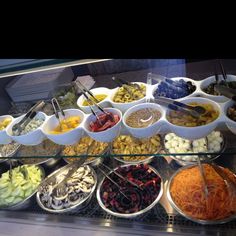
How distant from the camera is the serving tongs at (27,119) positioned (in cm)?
134

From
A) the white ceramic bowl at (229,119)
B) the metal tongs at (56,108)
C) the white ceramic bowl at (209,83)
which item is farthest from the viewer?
the metal tongs at (56,108)

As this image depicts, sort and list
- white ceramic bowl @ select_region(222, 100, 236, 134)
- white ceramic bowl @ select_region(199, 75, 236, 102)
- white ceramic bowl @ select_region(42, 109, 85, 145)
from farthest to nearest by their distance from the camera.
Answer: white ceramic bowl @ select_region(42, 109, 85, 145) → white ceramic bowl @ select_region(199, 75, 236, 102) → white ceramic bowl @ select_region(222, 100, 236, 134)

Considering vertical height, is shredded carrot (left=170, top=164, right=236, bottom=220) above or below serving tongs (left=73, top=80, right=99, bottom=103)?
below

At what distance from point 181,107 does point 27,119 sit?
74 centimetres

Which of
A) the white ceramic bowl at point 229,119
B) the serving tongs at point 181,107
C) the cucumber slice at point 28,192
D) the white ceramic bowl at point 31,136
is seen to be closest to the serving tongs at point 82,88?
the white ceramic bowl at point 31,136

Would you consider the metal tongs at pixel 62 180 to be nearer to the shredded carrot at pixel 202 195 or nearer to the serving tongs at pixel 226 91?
the shredded carrot at pixel 202 195

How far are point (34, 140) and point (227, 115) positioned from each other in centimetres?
85

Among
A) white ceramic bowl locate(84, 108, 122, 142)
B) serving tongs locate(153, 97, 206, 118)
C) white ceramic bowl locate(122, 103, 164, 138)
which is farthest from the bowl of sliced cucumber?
serving tongs locate(153, 97, 206, 118)

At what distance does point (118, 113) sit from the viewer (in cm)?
124

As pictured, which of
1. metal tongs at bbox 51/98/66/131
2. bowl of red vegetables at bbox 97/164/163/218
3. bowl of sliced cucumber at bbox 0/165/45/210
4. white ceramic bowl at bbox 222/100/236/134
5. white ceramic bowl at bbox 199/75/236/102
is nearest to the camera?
white ceramic bowl at bbox 222/100/236/134

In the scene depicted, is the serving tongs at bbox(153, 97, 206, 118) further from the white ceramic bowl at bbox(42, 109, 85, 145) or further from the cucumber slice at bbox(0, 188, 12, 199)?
the cucumber slice at bbox(0, 188, 12, 199)

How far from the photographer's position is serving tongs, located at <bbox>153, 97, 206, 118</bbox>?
1.09 metres

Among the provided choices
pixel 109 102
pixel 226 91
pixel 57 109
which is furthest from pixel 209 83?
pixel 57 109

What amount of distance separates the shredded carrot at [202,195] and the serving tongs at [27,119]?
83 centimetres
